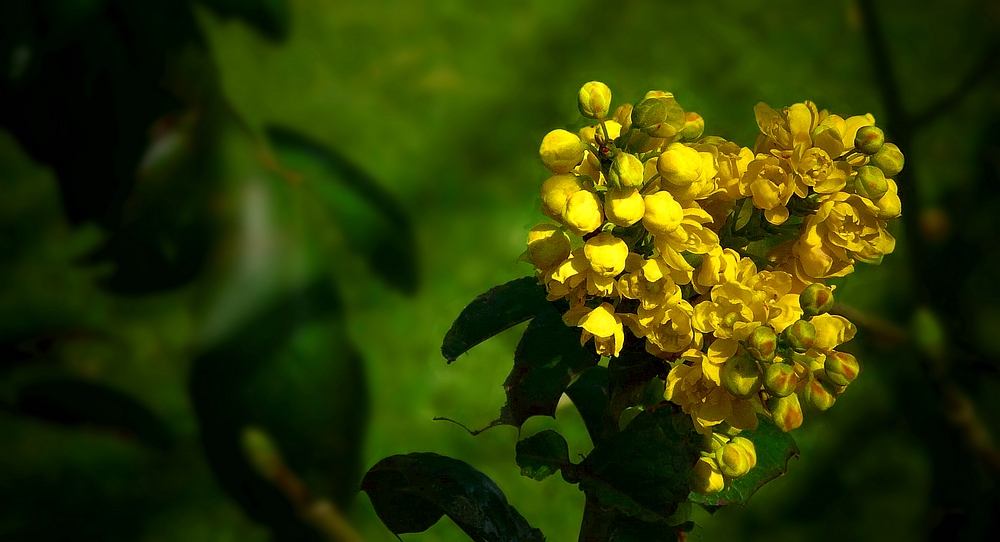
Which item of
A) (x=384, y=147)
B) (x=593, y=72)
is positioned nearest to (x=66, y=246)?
(x=384, y=147)

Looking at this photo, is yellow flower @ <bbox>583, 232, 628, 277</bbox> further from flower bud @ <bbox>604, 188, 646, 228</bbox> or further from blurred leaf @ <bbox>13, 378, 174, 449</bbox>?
blurred leaf @ <bbox>13, 378, 174, 449</bbox>

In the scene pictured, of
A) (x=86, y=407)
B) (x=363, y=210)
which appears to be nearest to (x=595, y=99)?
(x=363, y=210)

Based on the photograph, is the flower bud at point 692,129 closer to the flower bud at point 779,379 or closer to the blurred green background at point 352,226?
the flower bud at point 779,379

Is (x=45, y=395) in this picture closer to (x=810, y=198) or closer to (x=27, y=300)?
(x=27, y=300)

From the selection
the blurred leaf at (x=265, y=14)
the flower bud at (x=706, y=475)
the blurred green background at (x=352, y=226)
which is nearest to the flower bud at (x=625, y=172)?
the flower bud at (x=706, y=475)

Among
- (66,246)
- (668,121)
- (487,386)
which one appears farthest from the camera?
(66,246)

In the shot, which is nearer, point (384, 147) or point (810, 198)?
point (810, 198)
